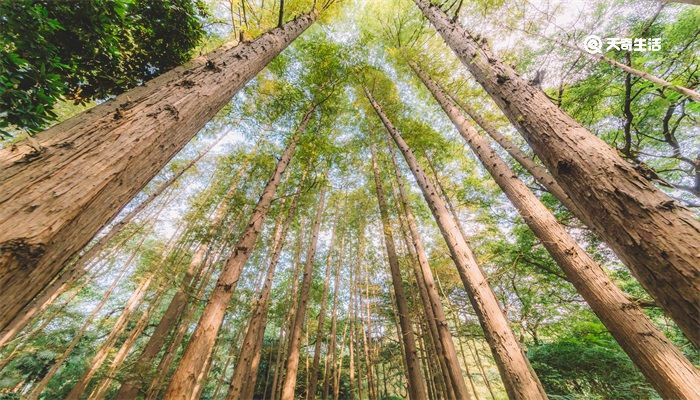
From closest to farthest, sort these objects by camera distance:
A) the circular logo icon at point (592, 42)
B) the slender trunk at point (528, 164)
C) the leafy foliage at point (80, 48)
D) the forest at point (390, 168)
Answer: the forest at point (390, 168) < the leafy foliage at point (80, 48) < the slender trunk at point (528, 164) < the circular logo icon at point (592, 42)

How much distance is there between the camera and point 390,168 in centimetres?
1071

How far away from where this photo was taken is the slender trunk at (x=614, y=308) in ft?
6.98

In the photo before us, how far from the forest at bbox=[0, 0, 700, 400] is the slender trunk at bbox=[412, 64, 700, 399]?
21 mm

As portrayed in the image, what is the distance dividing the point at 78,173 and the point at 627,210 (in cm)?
228

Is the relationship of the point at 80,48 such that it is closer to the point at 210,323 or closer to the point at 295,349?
the point at 210,323

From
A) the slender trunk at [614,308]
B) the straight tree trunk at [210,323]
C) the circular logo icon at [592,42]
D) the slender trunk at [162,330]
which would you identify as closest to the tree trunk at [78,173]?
the straight tree trunk at [210,323]

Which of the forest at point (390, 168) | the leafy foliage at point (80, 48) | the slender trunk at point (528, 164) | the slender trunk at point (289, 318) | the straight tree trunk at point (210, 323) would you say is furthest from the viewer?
the slender trunk at point (289, 318)

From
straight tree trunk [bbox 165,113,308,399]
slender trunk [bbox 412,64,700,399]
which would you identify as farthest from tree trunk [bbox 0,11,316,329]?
slender trunk [bbox 412,64,700,399]

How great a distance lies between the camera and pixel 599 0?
4840 mm

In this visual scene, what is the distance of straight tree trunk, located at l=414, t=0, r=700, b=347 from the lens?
87cm

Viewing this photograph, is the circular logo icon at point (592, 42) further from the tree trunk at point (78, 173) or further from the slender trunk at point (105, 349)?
the slender trunk at point (105, 349)

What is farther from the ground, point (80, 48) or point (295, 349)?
point (80, 48)

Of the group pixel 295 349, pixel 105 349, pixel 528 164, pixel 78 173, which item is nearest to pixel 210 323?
pixel 78 173

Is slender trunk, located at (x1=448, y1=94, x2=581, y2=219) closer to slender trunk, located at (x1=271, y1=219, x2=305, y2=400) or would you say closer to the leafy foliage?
the leafy foliage
